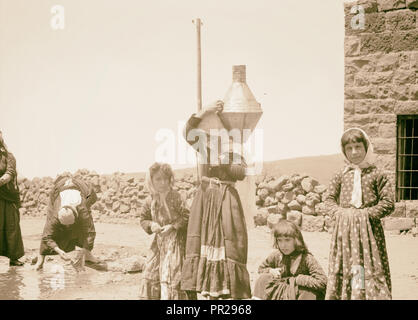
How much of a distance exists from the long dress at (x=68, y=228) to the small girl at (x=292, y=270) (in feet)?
8.01

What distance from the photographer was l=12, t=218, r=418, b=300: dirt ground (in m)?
5.46

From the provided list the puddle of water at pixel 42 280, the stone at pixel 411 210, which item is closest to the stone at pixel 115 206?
the puddle of water at pixel 42 280

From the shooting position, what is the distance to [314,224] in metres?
7.64

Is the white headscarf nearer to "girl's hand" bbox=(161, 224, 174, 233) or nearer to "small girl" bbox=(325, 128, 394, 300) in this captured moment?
"small girl" bbox=(325, 128, 394, 300)

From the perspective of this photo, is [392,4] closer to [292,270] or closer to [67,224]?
[292,270]

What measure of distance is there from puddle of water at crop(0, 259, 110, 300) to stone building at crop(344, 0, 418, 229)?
330 centimetres

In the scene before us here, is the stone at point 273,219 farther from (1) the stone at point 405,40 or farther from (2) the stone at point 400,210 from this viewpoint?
(1) the stone at point 405,40

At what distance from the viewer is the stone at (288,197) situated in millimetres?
8258

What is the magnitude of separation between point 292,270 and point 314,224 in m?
3.18

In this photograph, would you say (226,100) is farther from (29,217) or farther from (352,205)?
(29,217)

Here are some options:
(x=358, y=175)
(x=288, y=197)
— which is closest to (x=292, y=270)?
(x=358, y=175)

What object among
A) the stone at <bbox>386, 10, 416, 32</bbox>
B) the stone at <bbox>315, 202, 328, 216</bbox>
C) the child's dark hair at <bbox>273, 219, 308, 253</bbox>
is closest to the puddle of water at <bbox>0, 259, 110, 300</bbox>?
the child's dark hair at <bbox>273, 219, 308, 253</bbox>
